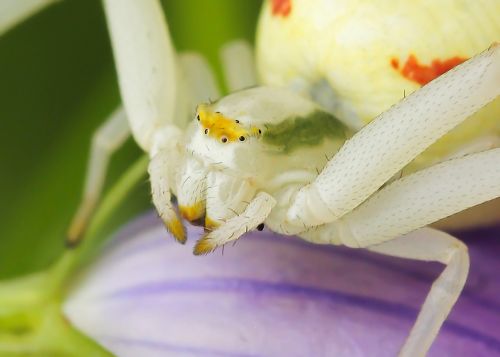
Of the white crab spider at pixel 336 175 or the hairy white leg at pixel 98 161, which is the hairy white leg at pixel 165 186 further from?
the hairy white leg at pixel 98 161

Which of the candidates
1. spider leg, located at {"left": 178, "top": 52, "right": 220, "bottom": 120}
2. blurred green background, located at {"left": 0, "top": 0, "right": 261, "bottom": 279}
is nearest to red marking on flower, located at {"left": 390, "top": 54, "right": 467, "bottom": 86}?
spider leg, located at {"left": 178, "top": 52, "right": 220, "bottom": 120}

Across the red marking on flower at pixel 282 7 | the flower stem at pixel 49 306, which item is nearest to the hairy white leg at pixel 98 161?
the flower stem at pixel 49 306

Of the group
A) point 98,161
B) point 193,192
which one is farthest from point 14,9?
point 193,192

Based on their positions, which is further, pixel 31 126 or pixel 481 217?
pixel 31 126

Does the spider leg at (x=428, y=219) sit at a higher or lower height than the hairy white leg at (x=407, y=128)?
lower

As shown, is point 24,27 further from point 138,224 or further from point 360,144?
point 360,144

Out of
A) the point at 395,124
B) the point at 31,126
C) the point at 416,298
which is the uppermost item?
the point at 395,124

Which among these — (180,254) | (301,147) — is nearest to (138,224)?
(180,254)
